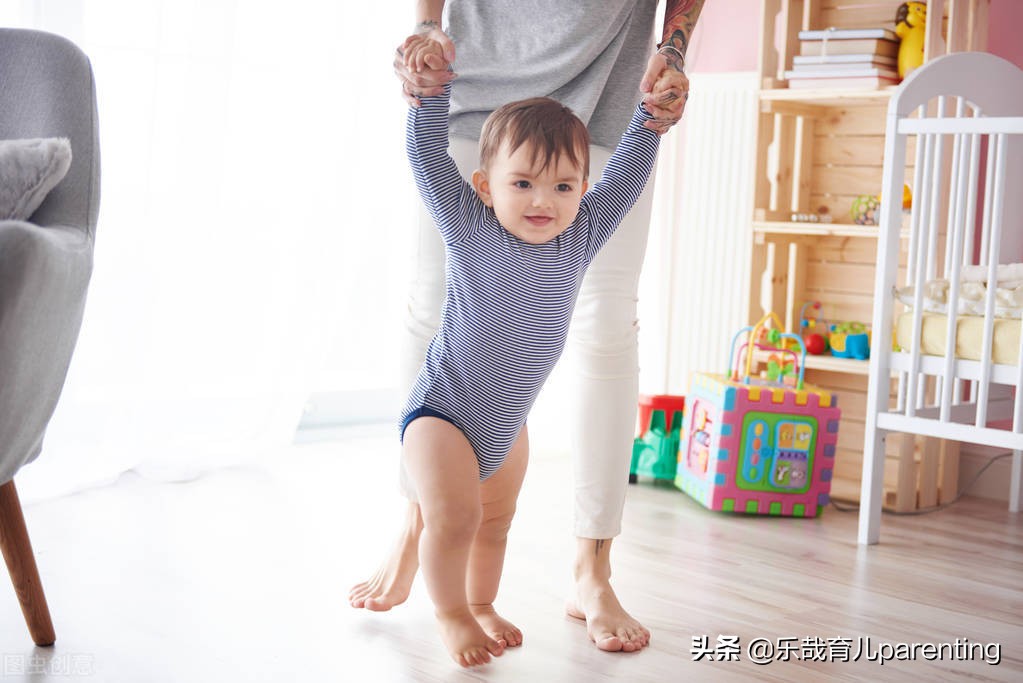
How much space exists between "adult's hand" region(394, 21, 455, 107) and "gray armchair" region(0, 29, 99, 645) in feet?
1.36

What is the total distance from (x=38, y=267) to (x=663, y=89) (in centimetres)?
77

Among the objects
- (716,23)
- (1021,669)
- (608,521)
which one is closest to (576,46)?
(608,521)

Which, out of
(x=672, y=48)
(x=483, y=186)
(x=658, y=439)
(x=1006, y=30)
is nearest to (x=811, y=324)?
(x=658, y=439)

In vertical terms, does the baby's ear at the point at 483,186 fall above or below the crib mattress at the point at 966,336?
above

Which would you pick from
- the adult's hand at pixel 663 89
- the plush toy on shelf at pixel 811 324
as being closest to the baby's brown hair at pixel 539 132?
the adult's hand at pixel 663 89

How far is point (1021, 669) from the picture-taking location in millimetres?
1512

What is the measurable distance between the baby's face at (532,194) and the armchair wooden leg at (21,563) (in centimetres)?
69

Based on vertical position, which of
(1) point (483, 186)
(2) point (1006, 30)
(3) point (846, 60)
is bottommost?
(1) point (483, 186)

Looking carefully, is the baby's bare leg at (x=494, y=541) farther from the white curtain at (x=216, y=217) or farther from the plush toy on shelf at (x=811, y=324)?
the plush toy on shelf at (x=811, y=324)

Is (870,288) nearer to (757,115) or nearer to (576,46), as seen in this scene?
(757,115)

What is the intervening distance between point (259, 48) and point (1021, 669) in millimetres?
1883

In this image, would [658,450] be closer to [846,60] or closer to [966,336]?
[966,336]

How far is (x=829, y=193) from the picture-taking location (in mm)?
2855

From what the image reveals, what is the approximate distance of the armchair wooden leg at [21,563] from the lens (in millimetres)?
1380
